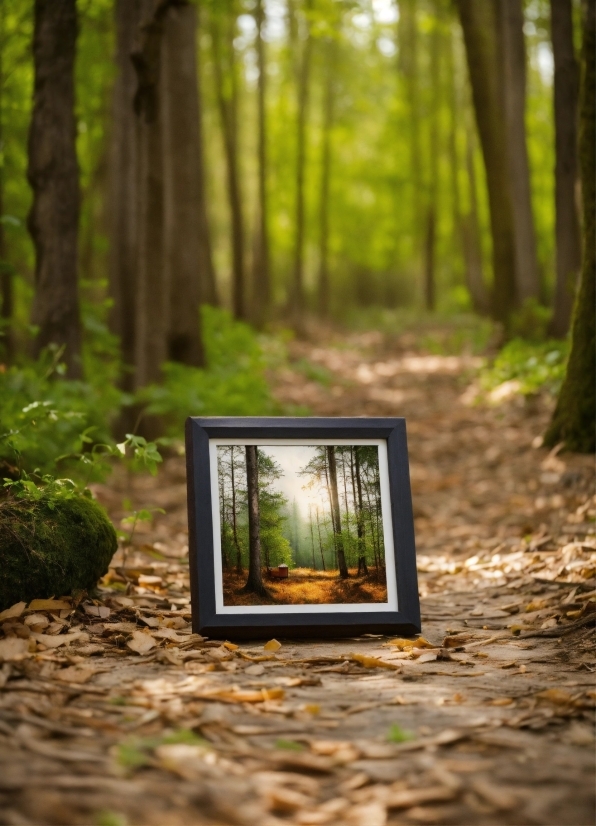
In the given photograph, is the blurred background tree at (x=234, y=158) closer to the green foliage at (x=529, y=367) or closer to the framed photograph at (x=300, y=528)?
the green foliage at (x=529, y=367)

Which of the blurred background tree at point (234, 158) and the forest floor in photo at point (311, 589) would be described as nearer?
the forest floor in photo at point (311, 589)

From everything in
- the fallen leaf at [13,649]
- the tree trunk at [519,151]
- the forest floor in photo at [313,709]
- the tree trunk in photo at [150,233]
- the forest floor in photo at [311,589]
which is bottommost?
the forest floor in photo at [313,709]

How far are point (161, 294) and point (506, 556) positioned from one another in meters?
4.93

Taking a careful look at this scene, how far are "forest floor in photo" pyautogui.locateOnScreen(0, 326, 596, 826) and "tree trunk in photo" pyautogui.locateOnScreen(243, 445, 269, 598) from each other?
10.1 inches

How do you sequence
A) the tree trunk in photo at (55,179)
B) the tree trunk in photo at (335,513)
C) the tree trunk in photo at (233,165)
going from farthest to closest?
1. the tree trunk in photo at (233,165)
2. the tree trunk in photo at (55,179)
3. the tree trunk in photo at (335,513)

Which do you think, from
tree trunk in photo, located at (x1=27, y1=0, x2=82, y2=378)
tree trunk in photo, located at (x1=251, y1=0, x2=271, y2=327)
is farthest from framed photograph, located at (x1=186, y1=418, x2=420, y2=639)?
tree trunk in photo, located at (x1=251, y1=0, x2=271, y2=327)

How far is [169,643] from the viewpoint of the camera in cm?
364

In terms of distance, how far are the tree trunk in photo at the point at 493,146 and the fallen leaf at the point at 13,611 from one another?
11.8 meters

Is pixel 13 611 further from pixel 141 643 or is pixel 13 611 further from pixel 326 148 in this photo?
pixel 326 148

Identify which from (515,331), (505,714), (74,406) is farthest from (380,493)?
(515,331)

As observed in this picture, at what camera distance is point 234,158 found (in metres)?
19.9

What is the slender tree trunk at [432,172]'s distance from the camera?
24625mm

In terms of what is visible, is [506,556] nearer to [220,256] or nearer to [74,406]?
[74,406]

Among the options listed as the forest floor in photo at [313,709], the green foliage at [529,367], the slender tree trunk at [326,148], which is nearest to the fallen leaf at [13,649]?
the forest floor in photo at [313,709]
